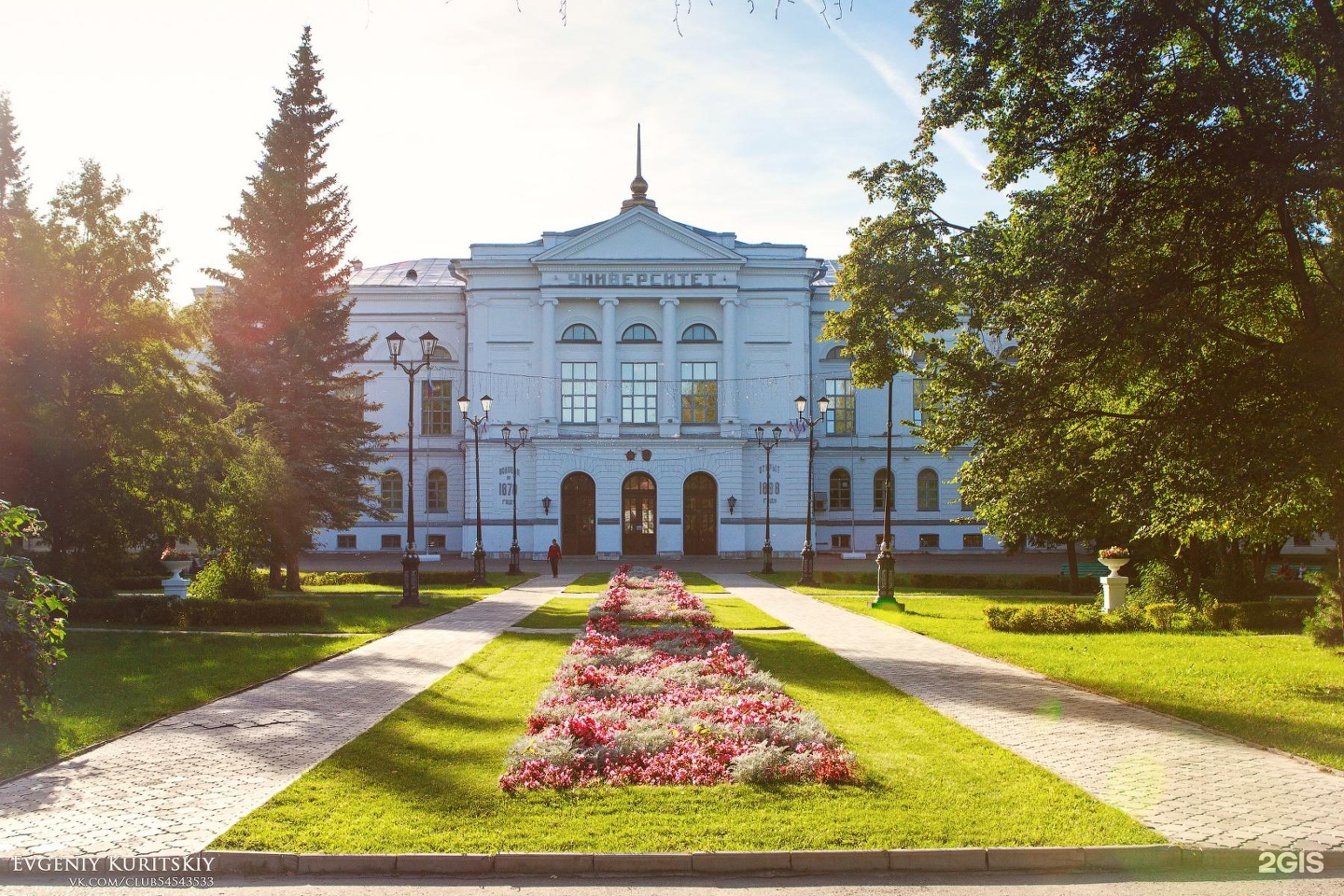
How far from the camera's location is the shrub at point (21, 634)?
9.77 meters

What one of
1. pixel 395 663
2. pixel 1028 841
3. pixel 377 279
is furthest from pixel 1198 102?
pixel 377 279

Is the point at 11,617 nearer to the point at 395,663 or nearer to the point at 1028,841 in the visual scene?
the point at 395,663

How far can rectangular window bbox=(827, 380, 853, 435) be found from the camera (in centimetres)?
5759

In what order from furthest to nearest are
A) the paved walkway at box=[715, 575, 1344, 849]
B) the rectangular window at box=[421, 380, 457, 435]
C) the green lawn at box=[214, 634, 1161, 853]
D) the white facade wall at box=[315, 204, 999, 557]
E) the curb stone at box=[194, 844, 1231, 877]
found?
the rectangular window at box=[421, 380, 457, 435] < the white facade wall at box=[315, 204, 999, 557] < the paved walkway at box=[715, 575, 1344, 849] < the green lawn at box=[214, 634, 1161, 853] < the curb stone at box=[194, 844, 1231, 877]

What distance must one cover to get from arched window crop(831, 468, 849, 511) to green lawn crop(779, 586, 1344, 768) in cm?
3454

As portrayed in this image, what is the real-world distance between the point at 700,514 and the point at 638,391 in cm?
714

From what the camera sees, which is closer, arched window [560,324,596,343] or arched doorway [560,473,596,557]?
arched doorway [560,473,596,557]

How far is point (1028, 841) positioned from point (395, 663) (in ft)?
36.1

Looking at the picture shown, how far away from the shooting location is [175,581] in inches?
944

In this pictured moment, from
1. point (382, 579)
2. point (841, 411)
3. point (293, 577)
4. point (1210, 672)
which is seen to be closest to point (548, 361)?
point (841, 411)

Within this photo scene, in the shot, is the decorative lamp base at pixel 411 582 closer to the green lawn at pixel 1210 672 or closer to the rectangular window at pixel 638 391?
the green lawn at pixel 1210 672

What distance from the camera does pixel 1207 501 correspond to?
13.6 m

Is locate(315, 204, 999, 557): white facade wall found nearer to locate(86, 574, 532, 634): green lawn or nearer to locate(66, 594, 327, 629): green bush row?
locate(86, 574, 532, 634): green lawn

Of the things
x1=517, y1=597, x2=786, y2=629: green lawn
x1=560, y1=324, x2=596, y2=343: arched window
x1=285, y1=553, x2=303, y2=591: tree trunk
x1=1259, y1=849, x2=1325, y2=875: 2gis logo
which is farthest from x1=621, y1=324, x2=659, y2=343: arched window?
x1=1259, y1=849, x2=1325, y2=875: 2gis logo
